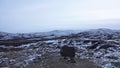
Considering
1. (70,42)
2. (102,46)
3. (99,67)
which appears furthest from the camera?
(70,42)

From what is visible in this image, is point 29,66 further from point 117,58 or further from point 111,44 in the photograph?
point 111,44

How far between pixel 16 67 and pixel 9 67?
2.36 ft

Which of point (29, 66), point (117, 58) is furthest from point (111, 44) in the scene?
point (29, 66)

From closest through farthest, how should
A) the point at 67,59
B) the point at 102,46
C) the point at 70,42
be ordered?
the point at 67,59 < the point at 102,46 < the point at 70,42

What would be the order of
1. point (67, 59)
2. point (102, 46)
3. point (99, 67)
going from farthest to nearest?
point (102, 46), point (67, 59), point (99, 67)

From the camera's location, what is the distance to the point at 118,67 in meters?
22.5

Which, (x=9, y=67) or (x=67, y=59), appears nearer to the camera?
(x=9, y=67)

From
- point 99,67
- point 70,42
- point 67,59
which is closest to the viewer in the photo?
point 99,67

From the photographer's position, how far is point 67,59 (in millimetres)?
25953

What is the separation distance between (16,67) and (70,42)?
87.9ft

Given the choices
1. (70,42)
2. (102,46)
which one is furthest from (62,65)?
(70,42)

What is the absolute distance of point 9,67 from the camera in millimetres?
23047

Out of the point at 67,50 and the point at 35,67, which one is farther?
the point at 67,50

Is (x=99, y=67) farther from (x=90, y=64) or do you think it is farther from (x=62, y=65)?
(x=62, y=65)
